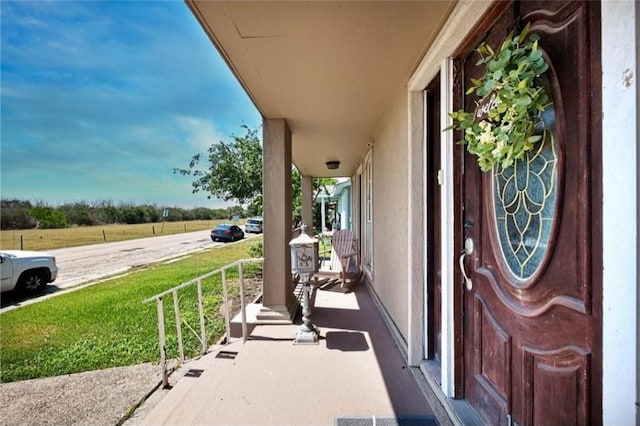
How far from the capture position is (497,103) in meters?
1.20

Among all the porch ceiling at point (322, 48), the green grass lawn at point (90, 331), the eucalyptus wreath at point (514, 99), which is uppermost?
the porch ceiling at point (322, 48)

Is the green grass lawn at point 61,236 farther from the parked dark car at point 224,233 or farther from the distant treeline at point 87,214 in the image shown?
the parked dark car at point 224,233

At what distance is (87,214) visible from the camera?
93.5 feet

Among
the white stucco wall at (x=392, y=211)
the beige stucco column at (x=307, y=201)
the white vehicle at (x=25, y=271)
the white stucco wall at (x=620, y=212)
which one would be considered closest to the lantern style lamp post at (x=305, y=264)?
the white stucco wall at (x=392, y=211)

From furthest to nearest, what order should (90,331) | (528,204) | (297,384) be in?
(90,331)
(297,384)
(528,204)

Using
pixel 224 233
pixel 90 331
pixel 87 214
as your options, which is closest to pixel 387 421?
pixel 90 331

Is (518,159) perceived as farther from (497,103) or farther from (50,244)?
(50,244)

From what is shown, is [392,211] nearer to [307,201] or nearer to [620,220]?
[620,220]

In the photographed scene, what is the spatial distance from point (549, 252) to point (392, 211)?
A: 6.78 ft

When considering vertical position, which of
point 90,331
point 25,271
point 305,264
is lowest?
point 90,331

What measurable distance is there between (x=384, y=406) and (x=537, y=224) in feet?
4.85

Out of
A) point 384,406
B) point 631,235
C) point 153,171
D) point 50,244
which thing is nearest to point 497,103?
point 631,235

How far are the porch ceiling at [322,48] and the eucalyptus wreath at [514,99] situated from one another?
0.72 m

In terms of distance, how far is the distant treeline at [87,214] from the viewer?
57.9 ft
